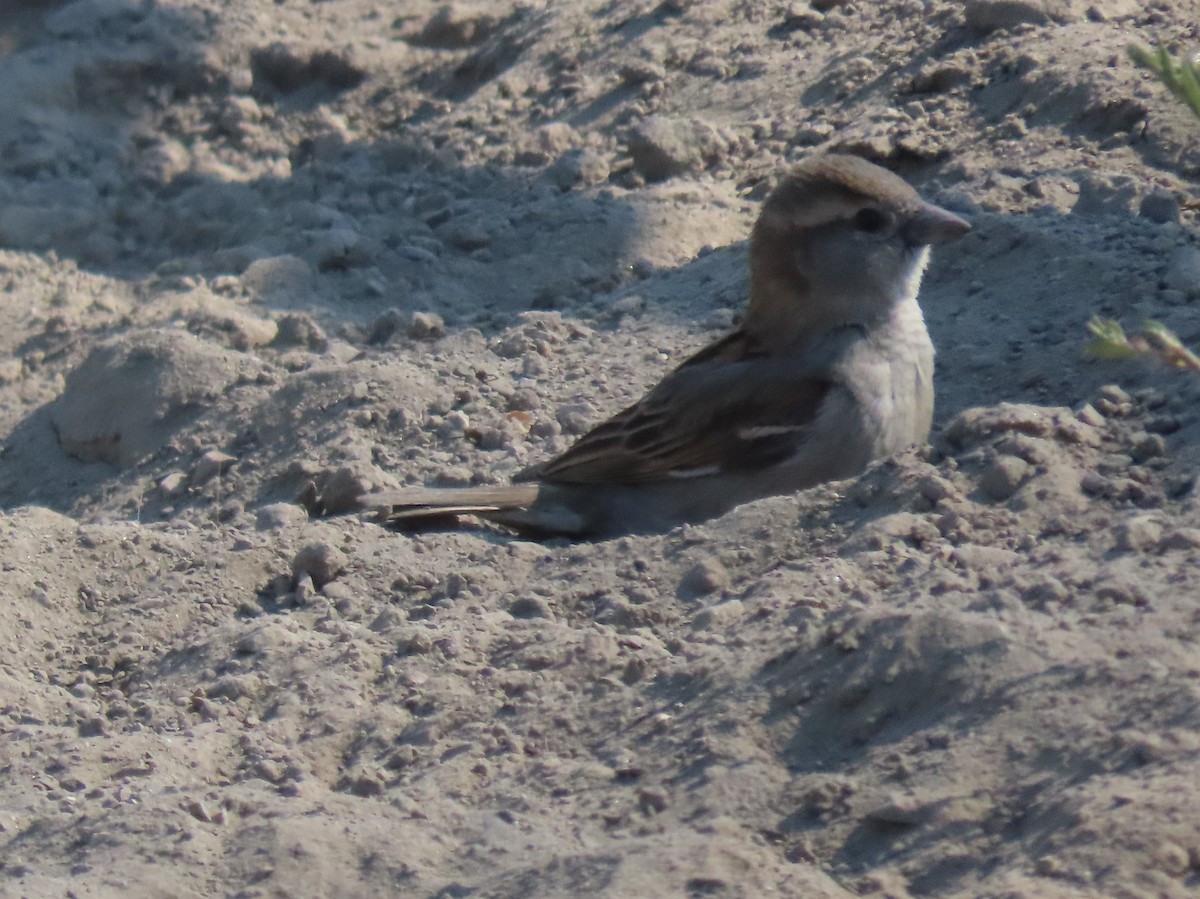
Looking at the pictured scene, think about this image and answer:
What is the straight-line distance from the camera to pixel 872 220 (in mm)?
6453

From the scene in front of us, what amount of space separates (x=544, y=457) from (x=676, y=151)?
86.3 inches

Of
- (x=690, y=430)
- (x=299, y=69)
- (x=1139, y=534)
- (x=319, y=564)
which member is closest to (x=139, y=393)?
(x=319, y=564)

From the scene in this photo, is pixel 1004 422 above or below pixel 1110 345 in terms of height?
below

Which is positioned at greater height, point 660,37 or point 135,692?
point 660,37

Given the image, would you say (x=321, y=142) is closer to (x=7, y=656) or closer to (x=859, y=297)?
(x=859, y=297)

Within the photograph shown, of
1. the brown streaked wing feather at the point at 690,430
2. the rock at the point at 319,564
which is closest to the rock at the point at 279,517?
the rock at the point at 319,564

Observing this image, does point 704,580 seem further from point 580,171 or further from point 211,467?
point 580,171

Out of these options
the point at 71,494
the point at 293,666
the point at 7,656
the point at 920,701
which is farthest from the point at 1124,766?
the point at 71,494

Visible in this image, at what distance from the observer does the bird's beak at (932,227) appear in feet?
20.8

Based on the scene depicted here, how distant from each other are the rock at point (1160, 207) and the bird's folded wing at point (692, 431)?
152 centimetres

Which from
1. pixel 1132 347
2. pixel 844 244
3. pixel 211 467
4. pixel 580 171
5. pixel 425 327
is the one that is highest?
pixel 1132 347

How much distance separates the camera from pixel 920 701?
387 cm

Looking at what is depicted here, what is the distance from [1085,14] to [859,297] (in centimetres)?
246

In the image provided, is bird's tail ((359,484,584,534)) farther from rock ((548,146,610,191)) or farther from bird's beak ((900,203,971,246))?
rock ((548,146,610,191))
